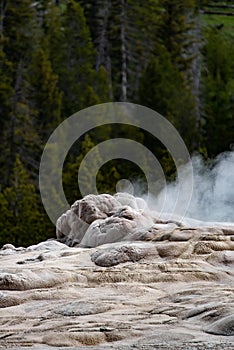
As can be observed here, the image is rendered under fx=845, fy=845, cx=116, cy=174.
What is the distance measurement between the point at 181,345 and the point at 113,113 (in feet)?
158

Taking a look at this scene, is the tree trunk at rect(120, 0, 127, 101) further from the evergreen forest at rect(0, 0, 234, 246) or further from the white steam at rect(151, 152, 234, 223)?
the white steam at rect(151, 152, 234, 223)

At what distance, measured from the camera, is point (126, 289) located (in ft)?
37.1

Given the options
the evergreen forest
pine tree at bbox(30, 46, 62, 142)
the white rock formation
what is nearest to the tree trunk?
the evergreen forest

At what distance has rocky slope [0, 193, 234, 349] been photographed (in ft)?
28.0

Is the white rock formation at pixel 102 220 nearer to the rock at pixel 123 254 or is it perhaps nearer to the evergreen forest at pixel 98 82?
the rock at pixel 123 254

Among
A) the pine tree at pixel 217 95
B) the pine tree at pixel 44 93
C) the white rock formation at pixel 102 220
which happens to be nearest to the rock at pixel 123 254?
the white rock formation at pixel 102 220

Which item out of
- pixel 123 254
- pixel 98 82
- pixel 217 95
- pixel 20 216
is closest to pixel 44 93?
pixel 98 82

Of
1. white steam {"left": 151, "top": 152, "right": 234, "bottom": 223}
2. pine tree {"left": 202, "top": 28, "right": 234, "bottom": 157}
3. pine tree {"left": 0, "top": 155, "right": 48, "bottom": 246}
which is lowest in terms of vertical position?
pine tree {"left": 0, "top": 155, "right": 48, "bottom": 246}

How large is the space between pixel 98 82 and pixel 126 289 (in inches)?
1983

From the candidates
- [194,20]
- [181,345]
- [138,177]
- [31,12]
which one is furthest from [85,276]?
[194,20]

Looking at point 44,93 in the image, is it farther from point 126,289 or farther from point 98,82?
point 126,289

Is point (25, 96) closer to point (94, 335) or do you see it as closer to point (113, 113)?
point (113, 113)

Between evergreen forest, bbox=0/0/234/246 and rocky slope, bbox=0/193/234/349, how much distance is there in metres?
30.8

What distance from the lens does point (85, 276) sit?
12039mm
